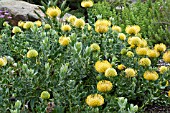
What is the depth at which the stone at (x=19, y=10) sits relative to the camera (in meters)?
6.15

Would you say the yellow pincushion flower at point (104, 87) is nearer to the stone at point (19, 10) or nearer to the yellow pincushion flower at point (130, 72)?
the yellow pincushion flower at point (130, 72)

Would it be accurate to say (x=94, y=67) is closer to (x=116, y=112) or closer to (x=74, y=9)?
(x=116, y=112)

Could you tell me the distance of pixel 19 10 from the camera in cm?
631

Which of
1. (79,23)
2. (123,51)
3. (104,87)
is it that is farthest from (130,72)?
(79,23)

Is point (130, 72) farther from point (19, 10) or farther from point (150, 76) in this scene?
point (19, 10)

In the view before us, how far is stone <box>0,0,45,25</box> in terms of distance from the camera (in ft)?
20.2

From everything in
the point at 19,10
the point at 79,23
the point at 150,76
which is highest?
the point at 79,23

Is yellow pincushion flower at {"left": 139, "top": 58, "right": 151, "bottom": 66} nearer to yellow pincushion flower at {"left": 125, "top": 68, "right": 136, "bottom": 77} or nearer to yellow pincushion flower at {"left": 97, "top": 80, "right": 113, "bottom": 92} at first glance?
yellow pincushion flower at {"left": 125, "top": 68, "right": 136, "bottom": 77}

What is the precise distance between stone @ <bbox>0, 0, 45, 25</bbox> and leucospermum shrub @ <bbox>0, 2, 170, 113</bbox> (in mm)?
2981

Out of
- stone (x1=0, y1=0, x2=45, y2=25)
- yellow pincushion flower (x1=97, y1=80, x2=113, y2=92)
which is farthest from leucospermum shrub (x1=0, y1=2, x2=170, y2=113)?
stone (x1=0, y1=0, x2=45, y2=25)

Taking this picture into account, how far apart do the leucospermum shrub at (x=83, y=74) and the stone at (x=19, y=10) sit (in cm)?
298

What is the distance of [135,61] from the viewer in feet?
9.66

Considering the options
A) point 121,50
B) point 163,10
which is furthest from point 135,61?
point 163,10

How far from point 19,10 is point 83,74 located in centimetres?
375
